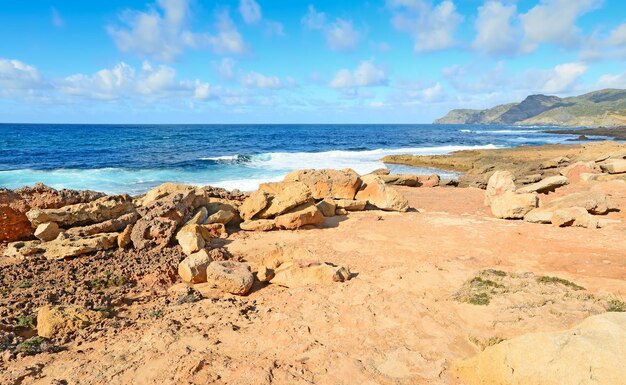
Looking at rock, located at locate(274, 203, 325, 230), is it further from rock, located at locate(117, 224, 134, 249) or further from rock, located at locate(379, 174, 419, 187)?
rock, located at locate(379, 174, 419, 187)

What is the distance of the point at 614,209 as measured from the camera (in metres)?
11.8

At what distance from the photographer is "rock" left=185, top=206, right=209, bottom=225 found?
10.0 meters

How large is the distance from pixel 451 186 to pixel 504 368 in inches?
742

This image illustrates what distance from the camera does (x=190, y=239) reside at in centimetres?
869

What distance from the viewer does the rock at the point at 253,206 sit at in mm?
11094

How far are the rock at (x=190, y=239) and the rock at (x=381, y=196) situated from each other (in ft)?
21.6

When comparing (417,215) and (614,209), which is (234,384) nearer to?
(417,215)

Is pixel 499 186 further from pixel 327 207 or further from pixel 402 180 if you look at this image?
pixel 327 207

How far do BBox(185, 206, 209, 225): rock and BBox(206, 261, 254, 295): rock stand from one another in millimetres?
3098

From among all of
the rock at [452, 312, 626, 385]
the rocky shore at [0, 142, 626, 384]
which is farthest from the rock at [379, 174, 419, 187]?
the rock at [452, 312, 626, 385]

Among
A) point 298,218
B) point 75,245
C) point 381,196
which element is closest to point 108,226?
point 75,245

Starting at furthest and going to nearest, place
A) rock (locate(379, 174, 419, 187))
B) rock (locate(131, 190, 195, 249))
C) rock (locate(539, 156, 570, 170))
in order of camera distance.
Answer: rock (locate(539, 156, 570, 170)) < rock (locate(379, 174, 419, 187)) < rock (locate(131, 190, 195, 249))

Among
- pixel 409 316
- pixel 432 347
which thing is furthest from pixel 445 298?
pixel 432 347

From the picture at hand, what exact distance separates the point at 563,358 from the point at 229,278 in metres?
5.15
